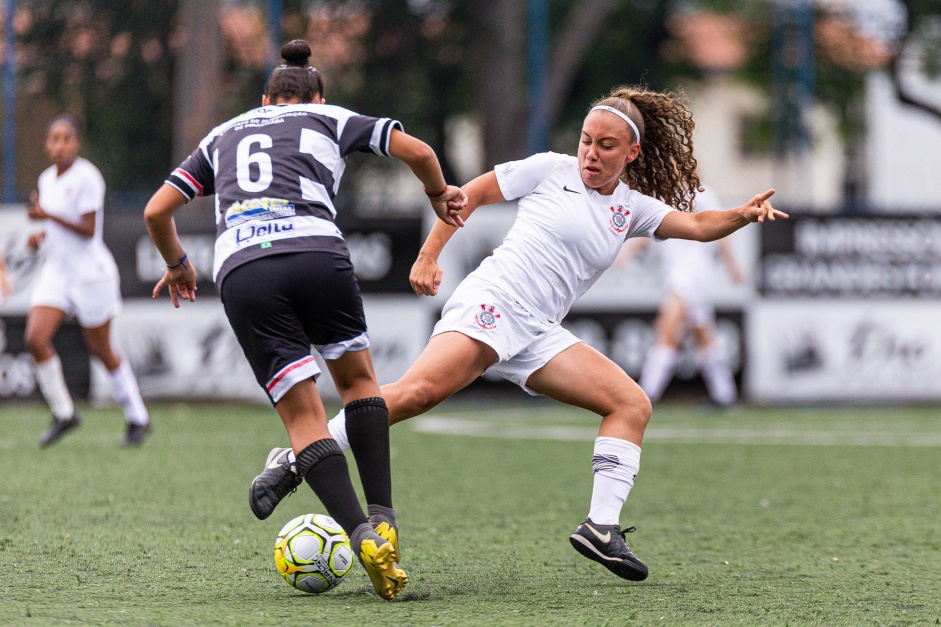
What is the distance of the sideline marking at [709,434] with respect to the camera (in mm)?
10656

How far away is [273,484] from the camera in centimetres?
476

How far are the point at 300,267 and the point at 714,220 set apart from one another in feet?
5.64

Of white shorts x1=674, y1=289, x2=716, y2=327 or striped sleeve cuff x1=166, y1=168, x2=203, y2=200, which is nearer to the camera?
striped sleeve cuff x1=166, y1=168, x2=203, y2=200

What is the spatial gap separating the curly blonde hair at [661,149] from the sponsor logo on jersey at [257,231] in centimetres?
151

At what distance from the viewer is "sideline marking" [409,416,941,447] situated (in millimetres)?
10656

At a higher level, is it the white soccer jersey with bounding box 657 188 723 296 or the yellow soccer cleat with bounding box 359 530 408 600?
the white soccer jersey with bounding box 657 188 723 296

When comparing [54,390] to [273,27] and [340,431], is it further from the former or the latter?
[273,27]

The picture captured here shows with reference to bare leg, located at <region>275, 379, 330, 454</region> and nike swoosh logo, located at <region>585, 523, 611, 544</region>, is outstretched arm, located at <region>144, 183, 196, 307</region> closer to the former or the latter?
bare leg, located at <region>275, 379, 330, 454</region>

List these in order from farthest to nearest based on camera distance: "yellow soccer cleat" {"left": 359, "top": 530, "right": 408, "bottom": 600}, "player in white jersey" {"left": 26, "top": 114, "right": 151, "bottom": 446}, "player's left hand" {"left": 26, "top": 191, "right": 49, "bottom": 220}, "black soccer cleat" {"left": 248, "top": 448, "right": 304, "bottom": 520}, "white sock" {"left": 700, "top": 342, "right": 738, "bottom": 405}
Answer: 1. "white sock" {"left": 700, "top": 342, "right": 738, "bottom": 405}
2. "player in white jersey" {"left": 26, "top": 114, "right": 151, "bottom": 446}
3. "player's left hand" {"left": 26, "top": 191, "right": 49, "bottom": 220}
4. "black soccer cleat" {"left": 248, "top": 448, "right": 304, "bottom": 520}
5. "yellow soccer cleat" {"left": 359, "top": 530, "right": 408, "bottom": 600}

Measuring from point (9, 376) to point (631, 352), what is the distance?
619 cm

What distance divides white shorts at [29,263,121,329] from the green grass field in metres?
0.95

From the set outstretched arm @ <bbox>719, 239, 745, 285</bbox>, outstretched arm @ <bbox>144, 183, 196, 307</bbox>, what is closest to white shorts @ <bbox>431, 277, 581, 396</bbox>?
outstretched arm @ <bbox>144, 183, 196, 307</bbox>

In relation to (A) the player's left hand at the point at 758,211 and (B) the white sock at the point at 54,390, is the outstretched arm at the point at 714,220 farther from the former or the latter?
(B) the white sock at the point at 54,390

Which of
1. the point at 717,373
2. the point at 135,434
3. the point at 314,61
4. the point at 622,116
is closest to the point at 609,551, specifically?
the point at 622,116
